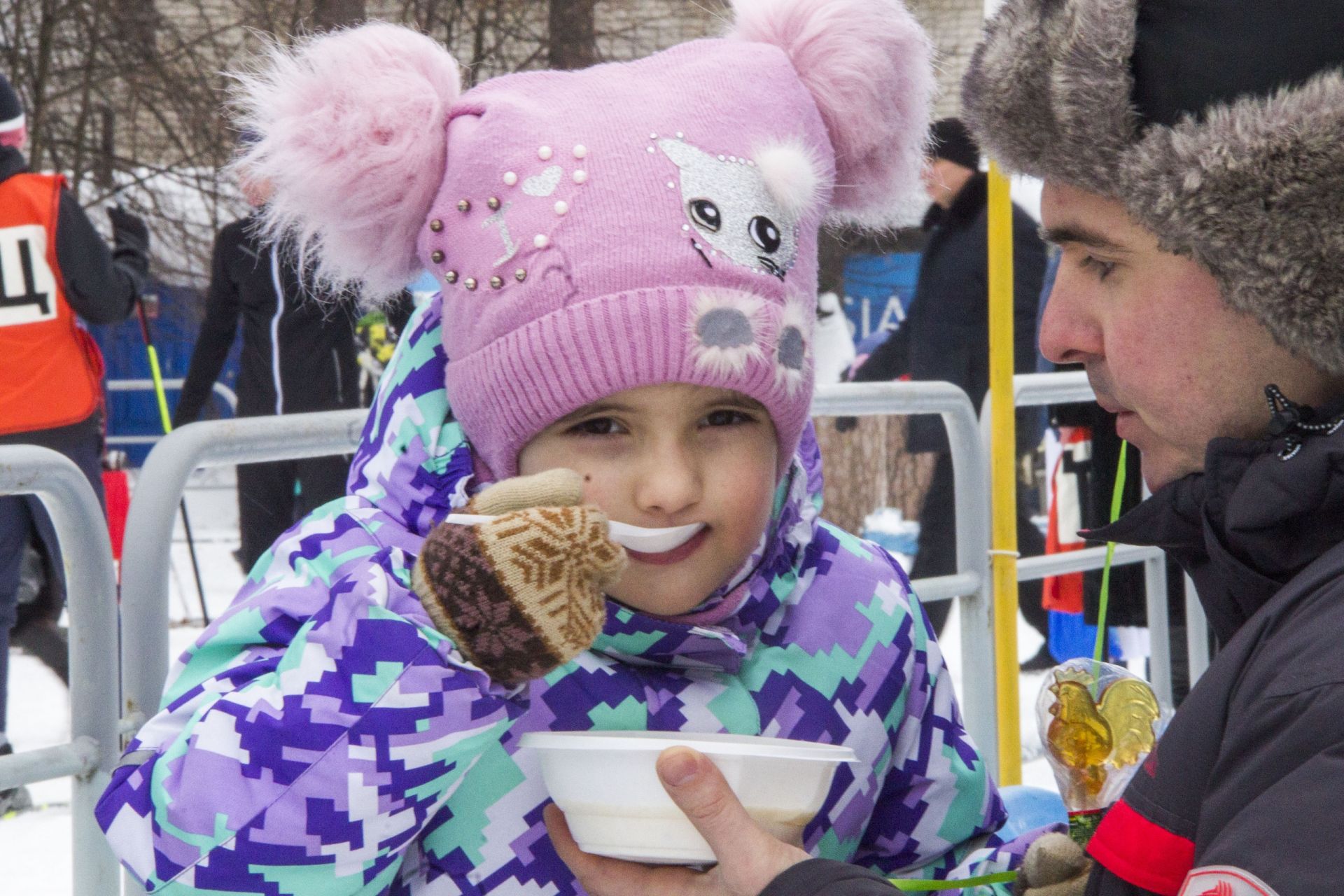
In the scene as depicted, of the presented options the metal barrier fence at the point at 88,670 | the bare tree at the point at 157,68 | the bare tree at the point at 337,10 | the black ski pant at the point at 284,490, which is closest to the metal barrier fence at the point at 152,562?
the metal barrier fence at the point at 88,670

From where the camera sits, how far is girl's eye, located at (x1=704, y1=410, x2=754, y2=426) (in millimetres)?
1643

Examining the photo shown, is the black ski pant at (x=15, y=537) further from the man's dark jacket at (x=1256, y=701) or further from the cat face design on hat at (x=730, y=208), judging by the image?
the man's dark jacket at (x=1256, y=701)

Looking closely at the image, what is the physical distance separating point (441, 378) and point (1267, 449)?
3.09 ft

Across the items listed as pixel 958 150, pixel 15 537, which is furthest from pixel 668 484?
pixel 958 150

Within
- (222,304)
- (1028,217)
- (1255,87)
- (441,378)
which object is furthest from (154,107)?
(1255,87)

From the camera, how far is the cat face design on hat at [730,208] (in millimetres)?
1595

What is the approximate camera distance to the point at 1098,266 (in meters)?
1.42

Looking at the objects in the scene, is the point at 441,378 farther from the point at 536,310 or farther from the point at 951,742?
the point at 951,742

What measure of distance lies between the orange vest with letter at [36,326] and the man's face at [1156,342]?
384cm

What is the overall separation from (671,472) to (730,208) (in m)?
0.33

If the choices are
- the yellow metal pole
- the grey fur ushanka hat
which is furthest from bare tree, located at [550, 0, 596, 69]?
the grey fur ushanka hat

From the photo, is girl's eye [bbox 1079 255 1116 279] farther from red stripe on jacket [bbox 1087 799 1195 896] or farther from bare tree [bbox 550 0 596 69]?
bare tree [bbox 550 0 596 69]

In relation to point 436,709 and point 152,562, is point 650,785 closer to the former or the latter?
point 436,709

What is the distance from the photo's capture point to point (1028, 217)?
5449 mm
